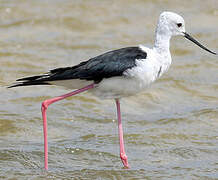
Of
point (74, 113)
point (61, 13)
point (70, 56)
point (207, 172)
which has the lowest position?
point (207, 172)

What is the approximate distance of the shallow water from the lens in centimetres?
733

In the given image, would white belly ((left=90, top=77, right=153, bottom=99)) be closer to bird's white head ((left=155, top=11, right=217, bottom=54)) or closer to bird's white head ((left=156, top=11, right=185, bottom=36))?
bird's white head ((left=155, top=11, right=217, bottom=54))

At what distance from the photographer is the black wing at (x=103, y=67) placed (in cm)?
689

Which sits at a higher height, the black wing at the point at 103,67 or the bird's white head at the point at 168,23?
the bird's white head at the point at 168,23

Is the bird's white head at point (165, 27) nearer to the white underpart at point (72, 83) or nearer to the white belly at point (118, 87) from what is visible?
the white belly at point (118, 87)

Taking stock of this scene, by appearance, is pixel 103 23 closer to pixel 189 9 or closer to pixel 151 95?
A: pixel 189 9

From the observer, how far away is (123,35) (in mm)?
12641

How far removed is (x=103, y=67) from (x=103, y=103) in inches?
110

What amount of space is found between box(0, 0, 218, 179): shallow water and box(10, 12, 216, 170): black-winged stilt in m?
0.50

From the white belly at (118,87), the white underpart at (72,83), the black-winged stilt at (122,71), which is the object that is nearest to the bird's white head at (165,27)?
the black-winged stilt at (122,71)

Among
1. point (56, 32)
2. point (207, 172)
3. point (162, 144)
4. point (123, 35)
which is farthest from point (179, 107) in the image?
point (56, 32)

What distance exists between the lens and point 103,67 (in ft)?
22.8

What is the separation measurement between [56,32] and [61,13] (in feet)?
2.93

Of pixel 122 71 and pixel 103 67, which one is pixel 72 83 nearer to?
pixel 103 67
